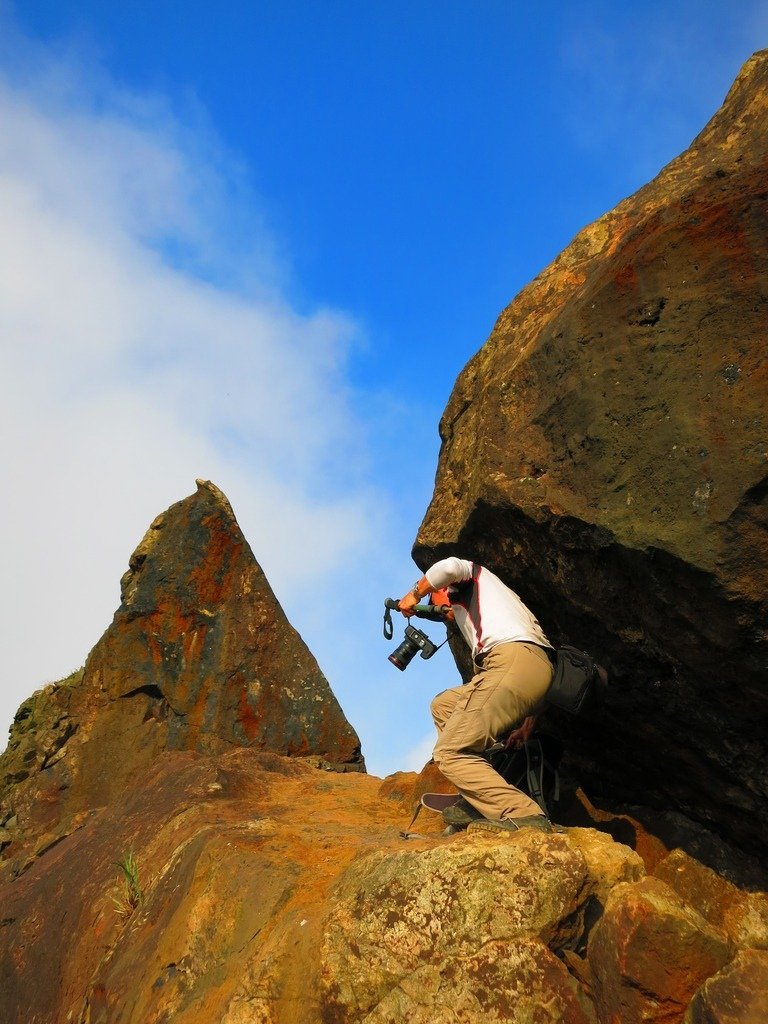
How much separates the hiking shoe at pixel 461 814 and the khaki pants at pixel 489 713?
20 centimetres

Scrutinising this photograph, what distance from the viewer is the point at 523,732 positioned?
6727 millimetres

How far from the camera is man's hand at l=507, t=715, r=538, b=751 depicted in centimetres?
671

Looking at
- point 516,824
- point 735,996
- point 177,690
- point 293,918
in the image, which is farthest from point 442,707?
point 177,690

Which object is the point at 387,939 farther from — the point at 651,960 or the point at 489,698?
the point at 489,698

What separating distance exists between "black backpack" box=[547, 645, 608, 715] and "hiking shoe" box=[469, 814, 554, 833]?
2.69 ft

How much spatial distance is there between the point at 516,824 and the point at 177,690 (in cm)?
569

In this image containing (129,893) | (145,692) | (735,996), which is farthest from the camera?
(145,692)

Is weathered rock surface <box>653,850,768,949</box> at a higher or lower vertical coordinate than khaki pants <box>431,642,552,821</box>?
lower

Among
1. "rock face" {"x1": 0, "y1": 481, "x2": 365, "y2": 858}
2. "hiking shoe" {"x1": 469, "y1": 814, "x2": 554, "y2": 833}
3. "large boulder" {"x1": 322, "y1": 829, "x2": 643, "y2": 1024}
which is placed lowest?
"large boulder" {"x1": 322, "y1": 829, "x2": 643, "y2": 1024}

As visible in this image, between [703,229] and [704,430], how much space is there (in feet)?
4.22

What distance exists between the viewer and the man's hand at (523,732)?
671 cm

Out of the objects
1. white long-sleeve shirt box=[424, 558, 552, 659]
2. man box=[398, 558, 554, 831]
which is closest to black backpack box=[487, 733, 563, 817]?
man box=[398, 558, 554, 831]

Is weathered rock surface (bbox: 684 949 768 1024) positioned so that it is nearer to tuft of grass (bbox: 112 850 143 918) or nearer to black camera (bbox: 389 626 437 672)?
black camera (bbox: 389 626 437 672)

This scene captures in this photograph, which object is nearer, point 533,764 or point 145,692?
point 533,764
